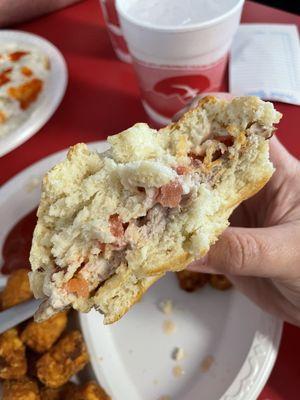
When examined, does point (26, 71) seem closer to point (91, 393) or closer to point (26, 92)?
point (26, 92)

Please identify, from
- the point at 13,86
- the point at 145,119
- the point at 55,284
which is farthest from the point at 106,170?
the point at 13,86

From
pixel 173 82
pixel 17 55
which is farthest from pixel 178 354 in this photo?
pixel 17 55

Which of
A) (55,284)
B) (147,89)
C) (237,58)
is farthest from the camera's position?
(237,58)

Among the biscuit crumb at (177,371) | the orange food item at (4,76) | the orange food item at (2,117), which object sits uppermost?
the orange food item at (4,76)

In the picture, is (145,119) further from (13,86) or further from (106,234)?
(106,234)

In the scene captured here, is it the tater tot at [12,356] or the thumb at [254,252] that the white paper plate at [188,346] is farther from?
the thumb at [254,252]

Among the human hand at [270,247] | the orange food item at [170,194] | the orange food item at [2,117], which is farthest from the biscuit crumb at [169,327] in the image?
the orange food item at [2,117]
